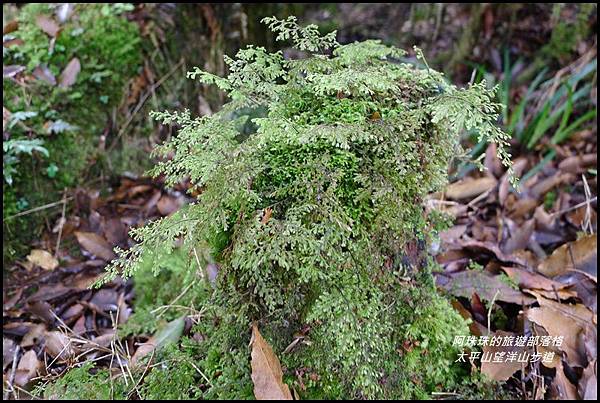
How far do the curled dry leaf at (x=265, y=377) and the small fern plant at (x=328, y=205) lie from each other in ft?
0.24

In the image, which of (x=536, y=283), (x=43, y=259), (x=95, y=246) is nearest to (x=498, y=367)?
(x=536, y=283)

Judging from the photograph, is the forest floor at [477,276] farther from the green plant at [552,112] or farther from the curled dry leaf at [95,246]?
the green plant at [552,112]

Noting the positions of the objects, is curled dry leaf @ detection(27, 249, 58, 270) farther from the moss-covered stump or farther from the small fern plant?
the small fern plant

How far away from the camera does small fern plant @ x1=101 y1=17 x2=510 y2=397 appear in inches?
47.4

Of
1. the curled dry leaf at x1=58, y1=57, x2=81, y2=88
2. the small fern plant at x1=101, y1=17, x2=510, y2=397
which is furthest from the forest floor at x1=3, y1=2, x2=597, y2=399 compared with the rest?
the curled dry leaf at x1=58, y1=57, x2=81, y2=88

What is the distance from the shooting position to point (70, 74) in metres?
2.69

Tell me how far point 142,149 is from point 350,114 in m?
1.92

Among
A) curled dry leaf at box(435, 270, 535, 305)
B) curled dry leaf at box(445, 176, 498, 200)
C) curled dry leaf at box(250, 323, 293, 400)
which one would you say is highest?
curled dry leaf at box(250, 323, 293, 400)

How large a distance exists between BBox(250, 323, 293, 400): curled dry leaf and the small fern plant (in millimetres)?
74

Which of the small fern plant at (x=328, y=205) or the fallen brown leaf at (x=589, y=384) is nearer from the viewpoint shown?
the small fern plant at (x=328, y=205)

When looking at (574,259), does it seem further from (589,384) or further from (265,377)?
(265,377)

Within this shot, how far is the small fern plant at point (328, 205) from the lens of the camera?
120cm

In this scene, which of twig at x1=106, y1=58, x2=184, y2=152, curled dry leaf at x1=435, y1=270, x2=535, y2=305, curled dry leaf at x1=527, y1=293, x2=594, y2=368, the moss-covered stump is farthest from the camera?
twig at x1=106, y1=58, x2=184, y2=152

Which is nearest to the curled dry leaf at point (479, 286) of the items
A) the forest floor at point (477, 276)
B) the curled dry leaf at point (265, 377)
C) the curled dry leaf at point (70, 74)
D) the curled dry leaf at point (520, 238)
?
the forest floor at point (477, 276)
